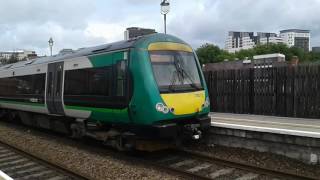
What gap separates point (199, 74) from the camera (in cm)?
1182

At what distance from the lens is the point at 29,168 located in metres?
10.7

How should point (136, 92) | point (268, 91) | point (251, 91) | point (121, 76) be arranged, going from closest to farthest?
1. point (136, 92)
2. point (121, 76)
3. point (268, 91)
4. point (251, 91)

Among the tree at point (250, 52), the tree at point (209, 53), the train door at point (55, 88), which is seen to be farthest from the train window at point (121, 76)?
the tree at point (209, 53)

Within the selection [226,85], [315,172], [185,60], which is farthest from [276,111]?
[315,172]

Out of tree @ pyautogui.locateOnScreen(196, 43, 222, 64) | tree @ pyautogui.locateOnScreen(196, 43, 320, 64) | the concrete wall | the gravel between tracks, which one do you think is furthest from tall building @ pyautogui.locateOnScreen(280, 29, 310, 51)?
the concrete wall

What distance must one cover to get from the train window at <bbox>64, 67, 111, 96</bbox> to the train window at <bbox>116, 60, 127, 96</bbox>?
455mm

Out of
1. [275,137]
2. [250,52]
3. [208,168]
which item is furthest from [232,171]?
[250,52]

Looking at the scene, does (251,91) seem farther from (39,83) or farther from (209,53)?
(209,53)

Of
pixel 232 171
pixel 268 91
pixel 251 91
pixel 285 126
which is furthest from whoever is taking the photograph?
pixel 251 91

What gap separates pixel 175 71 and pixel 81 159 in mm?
3238

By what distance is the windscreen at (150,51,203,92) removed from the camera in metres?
10.7

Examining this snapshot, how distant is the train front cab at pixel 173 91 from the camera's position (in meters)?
10.2

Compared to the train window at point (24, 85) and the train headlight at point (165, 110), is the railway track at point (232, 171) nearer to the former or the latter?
the train headlight at point (165, 110)

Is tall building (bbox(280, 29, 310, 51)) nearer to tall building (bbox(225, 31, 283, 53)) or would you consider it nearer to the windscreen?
tall building (bbox(225, 31, 283, 53))
